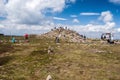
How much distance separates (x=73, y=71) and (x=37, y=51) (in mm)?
24575

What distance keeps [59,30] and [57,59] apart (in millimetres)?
132493

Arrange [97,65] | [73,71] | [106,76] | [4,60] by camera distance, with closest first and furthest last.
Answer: [106,76] < [73,71] < [97,65] < [4,60]

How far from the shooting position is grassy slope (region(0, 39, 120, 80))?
49.1 m

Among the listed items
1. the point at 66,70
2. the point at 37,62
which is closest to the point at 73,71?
the point at 66,70

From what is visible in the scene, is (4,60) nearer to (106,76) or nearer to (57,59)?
(57,59)

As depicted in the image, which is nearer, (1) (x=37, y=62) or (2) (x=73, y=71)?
(2) (x=73, y=71)

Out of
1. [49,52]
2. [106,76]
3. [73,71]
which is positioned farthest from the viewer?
[49,52]

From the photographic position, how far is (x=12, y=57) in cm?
6606

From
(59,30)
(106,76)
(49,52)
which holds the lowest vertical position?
(106,76)

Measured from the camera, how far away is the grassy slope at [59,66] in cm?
4906

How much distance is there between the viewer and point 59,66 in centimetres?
5656

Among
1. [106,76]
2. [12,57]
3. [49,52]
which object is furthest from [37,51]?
[106,76]

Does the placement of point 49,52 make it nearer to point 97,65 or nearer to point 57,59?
point 57,59

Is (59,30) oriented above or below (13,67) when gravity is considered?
above
